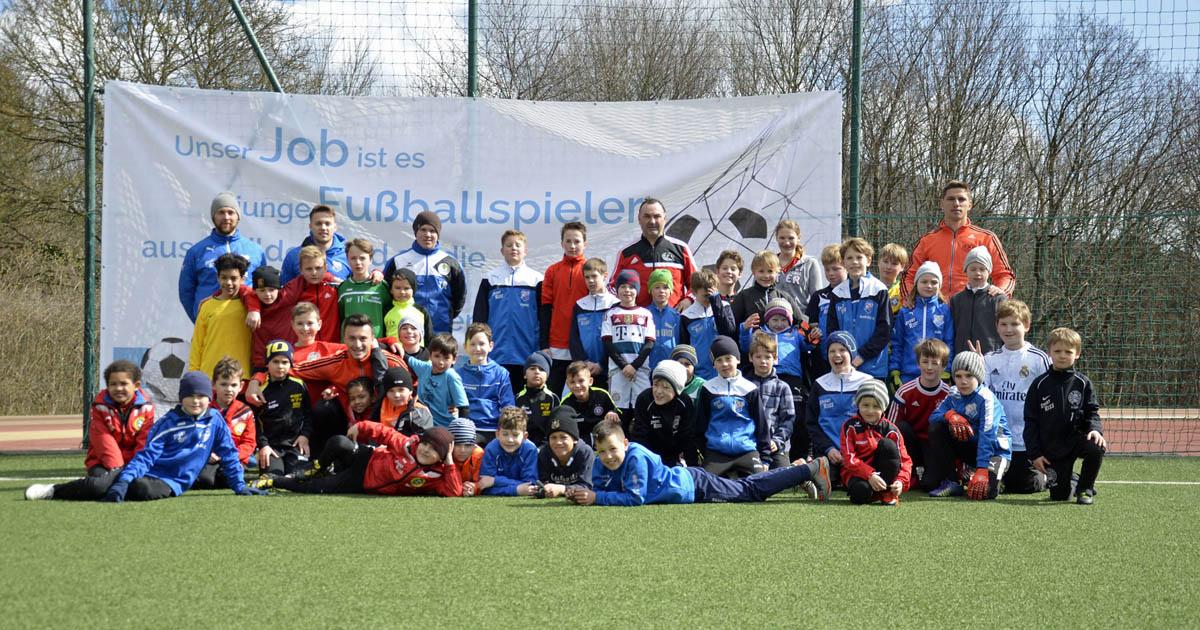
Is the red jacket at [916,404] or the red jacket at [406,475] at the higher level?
the red jacket at [916,404]

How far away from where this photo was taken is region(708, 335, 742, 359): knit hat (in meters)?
7.09

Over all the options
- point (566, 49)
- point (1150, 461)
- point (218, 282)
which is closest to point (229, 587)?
point (218, 282)

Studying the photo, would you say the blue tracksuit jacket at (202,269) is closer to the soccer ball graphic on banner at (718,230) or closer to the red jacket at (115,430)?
the red jacket at (115,430)

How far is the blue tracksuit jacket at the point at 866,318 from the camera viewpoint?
7.38 meters

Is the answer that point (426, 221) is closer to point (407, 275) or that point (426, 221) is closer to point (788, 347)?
point (407, 275)

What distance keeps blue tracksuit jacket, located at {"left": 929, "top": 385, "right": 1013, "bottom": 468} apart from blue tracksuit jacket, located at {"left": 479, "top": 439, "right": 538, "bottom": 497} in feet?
8.17


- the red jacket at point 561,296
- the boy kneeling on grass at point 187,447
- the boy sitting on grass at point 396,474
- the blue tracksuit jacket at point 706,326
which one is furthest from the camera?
the red jacket at point 561,296

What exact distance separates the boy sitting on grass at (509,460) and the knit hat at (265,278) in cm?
207

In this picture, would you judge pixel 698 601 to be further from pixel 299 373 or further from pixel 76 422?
pixel 76 422

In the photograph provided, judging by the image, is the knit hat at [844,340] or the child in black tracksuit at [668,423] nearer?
the child in black tracksuit at [668,423]

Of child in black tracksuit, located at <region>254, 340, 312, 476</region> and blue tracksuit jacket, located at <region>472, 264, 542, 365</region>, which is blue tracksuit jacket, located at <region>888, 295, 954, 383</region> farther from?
child in black tracksuit, located at <region>254, 340, 312, 476</region>

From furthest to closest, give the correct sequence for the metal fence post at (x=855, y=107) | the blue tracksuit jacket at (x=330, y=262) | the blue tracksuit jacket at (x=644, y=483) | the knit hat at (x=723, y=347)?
the metal fence post at (x=855, y=107) → the blue tracksuit jacket at (x=330, y=262) → the knit hat at (x=723, y=347) → the blue tracksuit jacket at (x=644, y=483)

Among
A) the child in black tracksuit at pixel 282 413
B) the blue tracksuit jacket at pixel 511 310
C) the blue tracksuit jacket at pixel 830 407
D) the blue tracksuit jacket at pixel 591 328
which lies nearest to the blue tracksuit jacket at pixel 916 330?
the blue tracksuit jacket at pixel 830 407

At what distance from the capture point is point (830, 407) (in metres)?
7.09
